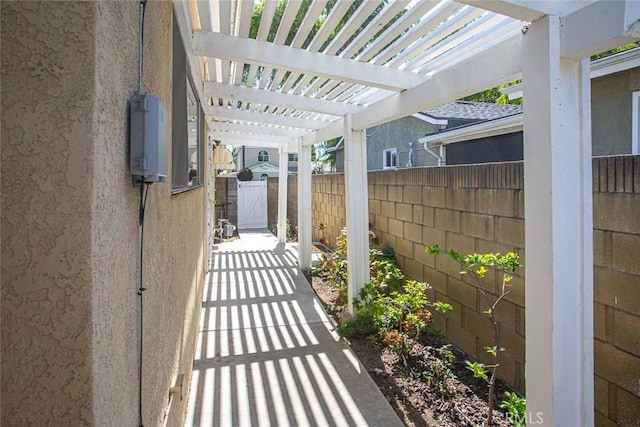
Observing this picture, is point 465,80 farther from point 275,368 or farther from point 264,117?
point 264,117

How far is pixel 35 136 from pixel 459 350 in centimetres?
446

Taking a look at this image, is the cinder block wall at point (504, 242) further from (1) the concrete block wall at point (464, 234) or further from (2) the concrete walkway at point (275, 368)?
(2) the concrete walkway at point (275, 368)

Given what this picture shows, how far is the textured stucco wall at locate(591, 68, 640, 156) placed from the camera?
6.30 m

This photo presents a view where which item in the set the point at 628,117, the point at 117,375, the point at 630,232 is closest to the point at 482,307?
the point at 630,232

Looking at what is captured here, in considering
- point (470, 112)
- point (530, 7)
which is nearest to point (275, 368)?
point (530, 7)

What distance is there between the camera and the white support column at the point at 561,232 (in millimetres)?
2139

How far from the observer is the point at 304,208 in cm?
875

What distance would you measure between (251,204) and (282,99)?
1215 cm


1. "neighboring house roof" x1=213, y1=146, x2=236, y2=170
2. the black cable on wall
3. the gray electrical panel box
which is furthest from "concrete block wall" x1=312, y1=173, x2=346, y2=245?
the gray electrical panel box

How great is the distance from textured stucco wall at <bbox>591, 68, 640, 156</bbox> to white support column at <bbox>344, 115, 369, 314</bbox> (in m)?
4.73

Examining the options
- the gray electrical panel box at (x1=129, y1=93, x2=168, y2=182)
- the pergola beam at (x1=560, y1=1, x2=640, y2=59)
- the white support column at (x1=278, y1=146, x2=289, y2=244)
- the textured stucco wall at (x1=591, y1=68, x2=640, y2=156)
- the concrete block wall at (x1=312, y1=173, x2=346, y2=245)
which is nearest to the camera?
the gray electrical panel box at (x1=129, y1=93, x2=168, y2=182)

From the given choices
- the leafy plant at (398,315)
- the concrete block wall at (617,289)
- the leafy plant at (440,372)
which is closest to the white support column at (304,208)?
the leafy plant at (398,315)

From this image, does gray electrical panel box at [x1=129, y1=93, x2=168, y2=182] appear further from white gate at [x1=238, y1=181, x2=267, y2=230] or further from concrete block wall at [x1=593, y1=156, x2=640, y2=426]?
white gate at [x1=238, y1=181, x2=267, y2=230]

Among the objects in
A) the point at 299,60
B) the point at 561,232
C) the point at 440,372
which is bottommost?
the point at 440,372
